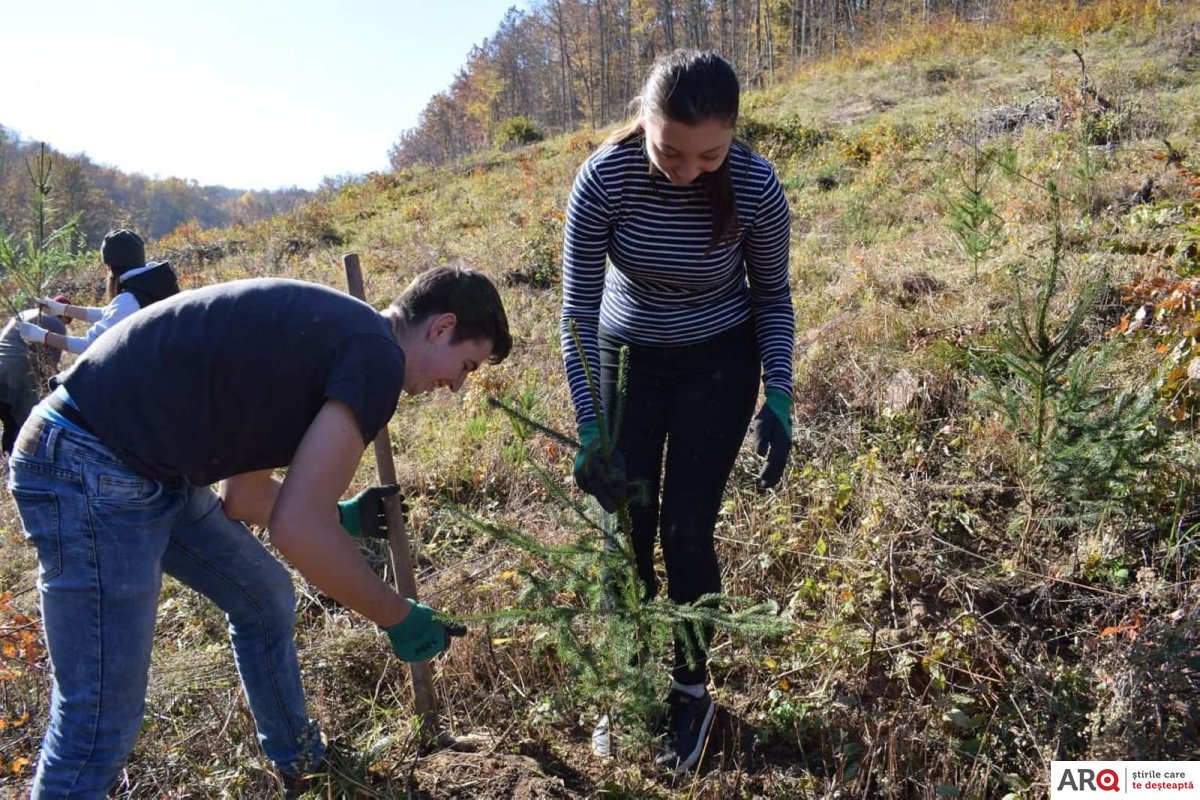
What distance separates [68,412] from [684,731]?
1.64 m

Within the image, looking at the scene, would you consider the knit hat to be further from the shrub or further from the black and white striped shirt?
the shrub

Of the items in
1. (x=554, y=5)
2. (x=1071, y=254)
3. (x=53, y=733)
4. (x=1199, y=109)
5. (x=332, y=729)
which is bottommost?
(x=332, y=729)

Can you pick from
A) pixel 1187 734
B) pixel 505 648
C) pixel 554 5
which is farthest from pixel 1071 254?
pixel 554 5

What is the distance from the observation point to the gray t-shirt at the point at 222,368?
1.43 m

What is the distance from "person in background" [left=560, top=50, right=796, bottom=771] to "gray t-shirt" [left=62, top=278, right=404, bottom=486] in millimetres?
568

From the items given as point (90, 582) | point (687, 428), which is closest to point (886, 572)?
point (687, 428)

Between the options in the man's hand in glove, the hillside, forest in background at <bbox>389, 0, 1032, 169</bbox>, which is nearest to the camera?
the hillside

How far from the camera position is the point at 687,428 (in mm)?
1891

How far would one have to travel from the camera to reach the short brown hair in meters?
1.53

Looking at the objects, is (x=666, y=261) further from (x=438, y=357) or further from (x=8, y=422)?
(x=8, y=422)

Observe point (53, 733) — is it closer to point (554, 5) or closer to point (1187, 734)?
point (1187, 734)

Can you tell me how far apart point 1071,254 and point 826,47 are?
24.9m

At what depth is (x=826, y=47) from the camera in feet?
85.2

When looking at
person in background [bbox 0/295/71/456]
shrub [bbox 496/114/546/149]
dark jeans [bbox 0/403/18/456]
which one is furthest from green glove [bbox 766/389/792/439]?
shrub [bbox 496/114/546/149]
